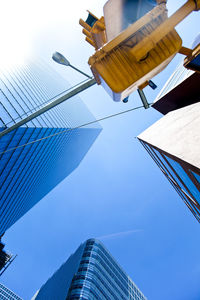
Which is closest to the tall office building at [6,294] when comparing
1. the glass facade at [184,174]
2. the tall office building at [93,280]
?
the tall office building at [93,280]

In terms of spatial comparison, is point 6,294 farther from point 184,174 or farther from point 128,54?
point 128,54

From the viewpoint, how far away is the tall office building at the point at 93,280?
205 feet

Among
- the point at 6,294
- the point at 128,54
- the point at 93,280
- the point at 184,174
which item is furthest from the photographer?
the point at 6,294

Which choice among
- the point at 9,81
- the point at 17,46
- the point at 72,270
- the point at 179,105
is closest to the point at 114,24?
the point at 179,105

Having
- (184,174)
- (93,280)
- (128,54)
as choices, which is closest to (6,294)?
(93,280)

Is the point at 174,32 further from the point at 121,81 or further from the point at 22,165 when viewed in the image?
the point at 22,165

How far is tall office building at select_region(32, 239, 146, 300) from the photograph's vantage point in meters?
62.5

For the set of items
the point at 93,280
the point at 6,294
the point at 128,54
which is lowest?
the point at 6,294

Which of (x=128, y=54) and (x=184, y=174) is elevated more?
(x=128, y=54)

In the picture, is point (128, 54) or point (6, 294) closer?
point (128, 54)

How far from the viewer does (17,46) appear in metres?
36.6

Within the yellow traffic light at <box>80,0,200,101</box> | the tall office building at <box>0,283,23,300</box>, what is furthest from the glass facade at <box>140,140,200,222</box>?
the tall office building at <box>0,283,23,300</box>

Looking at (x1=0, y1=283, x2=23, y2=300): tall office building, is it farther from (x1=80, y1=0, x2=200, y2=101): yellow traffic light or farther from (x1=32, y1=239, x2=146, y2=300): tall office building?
(x1=80, y1=0, x2=200, y2=101): yellow traffic light

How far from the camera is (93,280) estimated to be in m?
64.9
